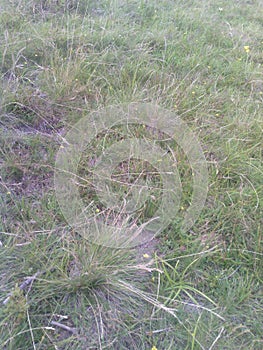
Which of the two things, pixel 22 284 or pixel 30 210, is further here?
pixel 30 210

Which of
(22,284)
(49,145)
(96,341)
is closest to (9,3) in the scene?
(49,145)

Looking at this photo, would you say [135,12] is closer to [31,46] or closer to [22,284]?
[31,46]

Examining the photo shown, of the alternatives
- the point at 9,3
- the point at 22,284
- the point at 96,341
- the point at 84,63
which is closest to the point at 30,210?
the point at 22,284

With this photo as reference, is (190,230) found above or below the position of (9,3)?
below

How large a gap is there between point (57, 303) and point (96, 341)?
0.20m

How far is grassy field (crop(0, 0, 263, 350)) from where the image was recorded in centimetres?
143

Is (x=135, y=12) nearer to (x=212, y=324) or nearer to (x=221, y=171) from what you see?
(x=221, y=171)

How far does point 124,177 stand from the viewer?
6.31 ft

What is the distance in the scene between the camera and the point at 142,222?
1.77 m

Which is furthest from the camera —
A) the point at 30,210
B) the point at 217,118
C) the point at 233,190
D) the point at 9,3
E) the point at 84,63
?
the point at 9,3

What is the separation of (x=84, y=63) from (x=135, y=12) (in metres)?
0.95

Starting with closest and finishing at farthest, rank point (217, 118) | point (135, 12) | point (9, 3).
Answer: point (217, 118), point (9, 3), point (135, 12)

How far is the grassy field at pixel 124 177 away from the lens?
1.43 metres

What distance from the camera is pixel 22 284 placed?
1470mm
